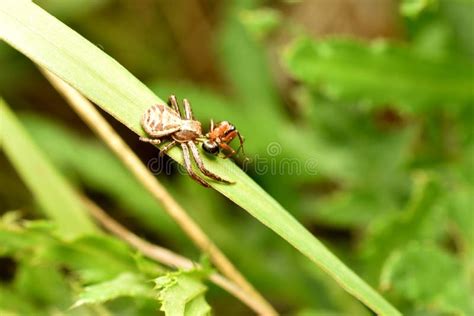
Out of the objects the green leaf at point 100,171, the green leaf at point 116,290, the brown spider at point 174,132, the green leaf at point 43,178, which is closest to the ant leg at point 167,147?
the brown spider at point 174,132

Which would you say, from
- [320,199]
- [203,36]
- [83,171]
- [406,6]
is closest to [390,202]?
[320,199]

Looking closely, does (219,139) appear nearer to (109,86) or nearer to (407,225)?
(109,86)

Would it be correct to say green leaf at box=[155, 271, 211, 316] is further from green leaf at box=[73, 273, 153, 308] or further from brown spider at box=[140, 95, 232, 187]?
brown spider at box=[140, 95, 232, 187]

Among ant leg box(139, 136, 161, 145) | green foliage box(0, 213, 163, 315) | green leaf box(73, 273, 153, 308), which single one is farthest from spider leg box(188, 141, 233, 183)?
green leaf box(73, 273, 153, 308)

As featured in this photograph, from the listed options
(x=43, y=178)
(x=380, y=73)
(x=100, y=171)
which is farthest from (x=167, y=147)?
(x=100, y=171)

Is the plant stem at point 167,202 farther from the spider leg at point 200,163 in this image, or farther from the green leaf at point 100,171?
the green leaf at point 100,171
